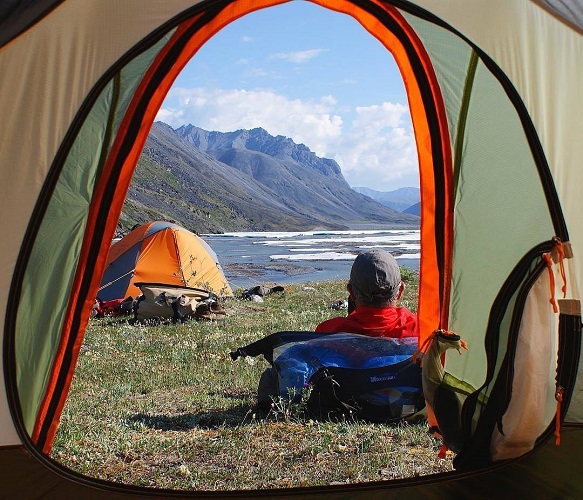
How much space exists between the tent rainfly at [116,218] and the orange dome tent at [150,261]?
330 inches

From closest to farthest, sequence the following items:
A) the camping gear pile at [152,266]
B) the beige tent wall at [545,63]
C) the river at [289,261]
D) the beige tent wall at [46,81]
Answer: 1. the beige tent wall at [46,81]
2. the beige tent wall at [545,63]
3. the camping gear pile at [152,266]
4. the river at [289,261]

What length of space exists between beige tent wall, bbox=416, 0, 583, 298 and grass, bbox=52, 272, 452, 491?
6.20 ft

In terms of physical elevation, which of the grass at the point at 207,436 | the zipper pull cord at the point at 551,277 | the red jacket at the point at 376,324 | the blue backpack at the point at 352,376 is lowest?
the grass at the point at 207,436

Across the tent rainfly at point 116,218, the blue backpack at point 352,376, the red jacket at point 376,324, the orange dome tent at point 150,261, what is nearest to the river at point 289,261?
the orange dome tent at point 150,261

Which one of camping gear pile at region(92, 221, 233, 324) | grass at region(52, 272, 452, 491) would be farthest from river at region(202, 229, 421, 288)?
grass at region(52, 272, 452, 491)

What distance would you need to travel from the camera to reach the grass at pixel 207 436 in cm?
411

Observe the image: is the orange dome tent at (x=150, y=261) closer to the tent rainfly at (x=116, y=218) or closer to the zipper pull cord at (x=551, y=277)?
the tent rainfly at (x=116, y=218)

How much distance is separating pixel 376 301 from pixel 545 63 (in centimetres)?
231

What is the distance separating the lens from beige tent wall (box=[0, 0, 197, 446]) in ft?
11.5

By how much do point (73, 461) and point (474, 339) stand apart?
285 centimetres

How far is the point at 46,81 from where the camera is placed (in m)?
3.58

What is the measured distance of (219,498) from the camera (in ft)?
11.8

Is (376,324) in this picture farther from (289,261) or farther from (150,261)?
(289,261)

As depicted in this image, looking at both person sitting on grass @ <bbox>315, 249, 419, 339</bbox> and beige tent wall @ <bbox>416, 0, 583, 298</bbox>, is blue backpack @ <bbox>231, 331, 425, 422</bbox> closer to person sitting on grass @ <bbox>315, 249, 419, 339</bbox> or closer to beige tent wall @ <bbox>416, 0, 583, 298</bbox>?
person sitting on grass @ <bbox>315, 249, 419, 339</bbox>
